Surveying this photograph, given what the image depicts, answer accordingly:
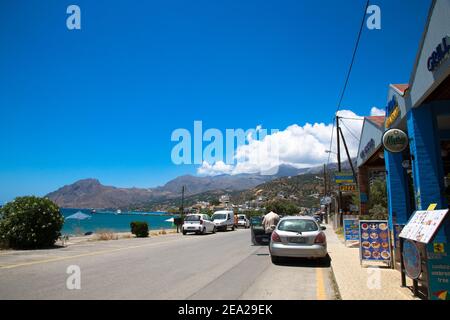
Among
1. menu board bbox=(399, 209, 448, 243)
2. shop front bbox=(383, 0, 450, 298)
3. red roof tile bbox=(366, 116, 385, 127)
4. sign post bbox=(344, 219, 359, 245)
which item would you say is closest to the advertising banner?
shop front bbox=(383, 0, 450, 298)

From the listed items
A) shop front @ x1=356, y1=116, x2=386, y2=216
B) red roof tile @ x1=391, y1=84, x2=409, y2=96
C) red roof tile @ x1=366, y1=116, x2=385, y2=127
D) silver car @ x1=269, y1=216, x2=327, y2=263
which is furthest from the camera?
red roof tile @ x1=366, y1=116, x2=385, y2=127

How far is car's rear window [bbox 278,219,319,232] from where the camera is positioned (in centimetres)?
1098

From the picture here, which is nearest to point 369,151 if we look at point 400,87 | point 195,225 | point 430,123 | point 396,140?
point 400,87

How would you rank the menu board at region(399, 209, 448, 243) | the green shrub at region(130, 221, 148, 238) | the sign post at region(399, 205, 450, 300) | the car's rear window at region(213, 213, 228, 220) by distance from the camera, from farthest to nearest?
the car's rear window at region(213, 213, 228, 220) → the green shrub at region(130, 221, 148, 238) → the sign post at region(399, 205, 450, 300) → the menu board at region(399, 209, 448, 243)

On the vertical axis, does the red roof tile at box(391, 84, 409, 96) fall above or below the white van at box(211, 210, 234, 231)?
above

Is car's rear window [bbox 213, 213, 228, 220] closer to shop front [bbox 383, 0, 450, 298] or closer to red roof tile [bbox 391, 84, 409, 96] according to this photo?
shop front [bbox 383, 0, 450, 298]

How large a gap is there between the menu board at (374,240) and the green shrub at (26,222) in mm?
13281

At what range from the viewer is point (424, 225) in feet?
19.2

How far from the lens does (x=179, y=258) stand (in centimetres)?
1243

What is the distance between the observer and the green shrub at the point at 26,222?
1517 cm

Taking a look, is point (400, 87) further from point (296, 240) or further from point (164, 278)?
point (164, 278)

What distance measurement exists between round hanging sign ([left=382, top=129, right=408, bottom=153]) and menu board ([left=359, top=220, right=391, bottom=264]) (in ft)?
7.28

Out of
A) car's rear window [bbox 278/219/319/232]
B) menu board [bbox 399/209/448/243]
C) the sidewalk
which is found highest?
menu board [bbox 399/209/448/243]
